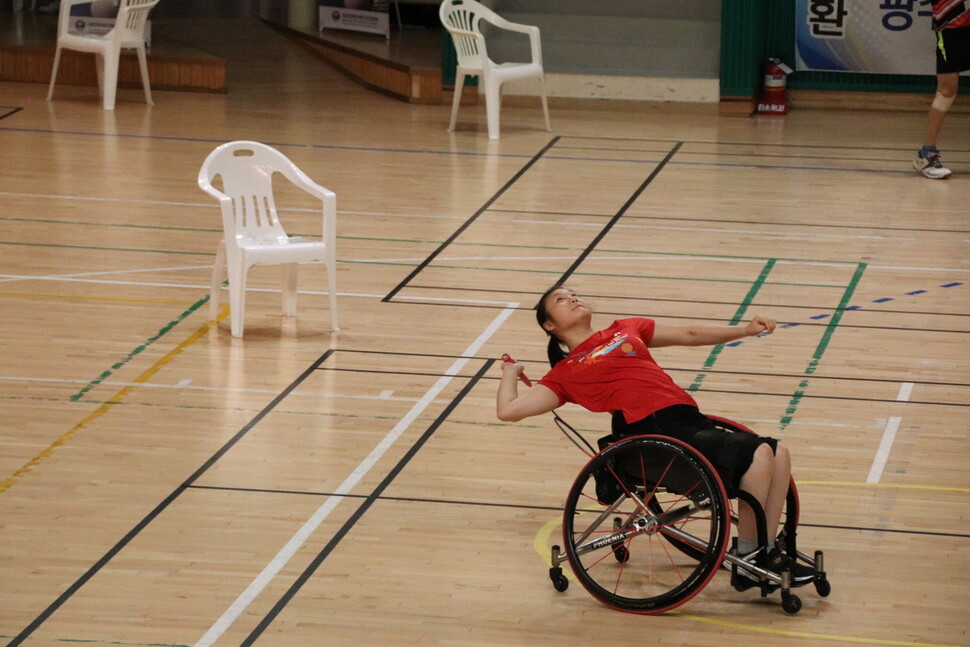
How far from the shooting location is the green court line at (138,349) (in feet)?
19.7

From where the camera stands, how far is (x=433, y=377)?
20.4 feet

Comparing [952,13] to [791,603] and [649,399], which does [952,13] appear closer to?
[649,399]

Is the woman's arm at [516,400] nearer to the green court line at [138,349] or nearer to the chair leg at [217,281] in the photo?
the green court line at [138,349]

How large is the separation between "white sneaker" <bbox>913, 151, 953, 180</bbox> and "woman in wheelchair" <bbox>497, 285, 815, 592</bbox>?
6095mm

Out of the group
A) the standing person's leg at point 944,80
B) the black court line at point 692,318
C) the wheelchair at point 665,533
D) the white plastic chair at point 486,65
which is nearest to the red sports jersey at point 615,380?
the wheelchair at point 665,533

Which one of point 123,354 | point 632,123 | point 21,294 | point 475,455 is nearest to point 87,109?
point 632,123

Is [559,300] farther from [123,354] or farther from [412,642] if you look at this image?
[123,354]

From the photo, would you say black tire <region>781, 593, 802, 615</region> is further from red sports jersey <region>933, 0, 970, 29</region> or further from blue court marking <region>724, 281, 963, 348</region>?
red sports jersey <region>933, 0, 970, 29</region>

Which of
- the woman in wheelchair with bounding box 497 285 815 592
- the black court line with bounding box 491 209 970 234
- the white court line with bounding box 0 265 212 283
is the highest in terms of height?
the woman in wheelchair with bounding box 497 285 815 592

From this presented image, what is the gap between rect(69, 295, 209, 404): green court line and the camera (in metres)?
6.00

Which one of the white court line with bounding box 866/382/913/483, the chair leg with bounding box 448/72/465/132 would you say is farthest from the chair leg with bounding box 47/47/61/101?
the white court line with bounding box 866/382/913/483

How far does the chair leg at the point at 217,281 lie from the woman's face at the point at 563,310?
2699mm

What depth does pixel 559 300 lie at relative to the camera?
14.5ft

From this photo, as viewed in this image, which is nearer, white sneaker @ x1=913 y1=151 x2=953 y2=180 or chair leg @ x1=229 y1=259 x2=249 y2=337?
chair leg @ x1=229 y1=259 x2=249 y2=337
